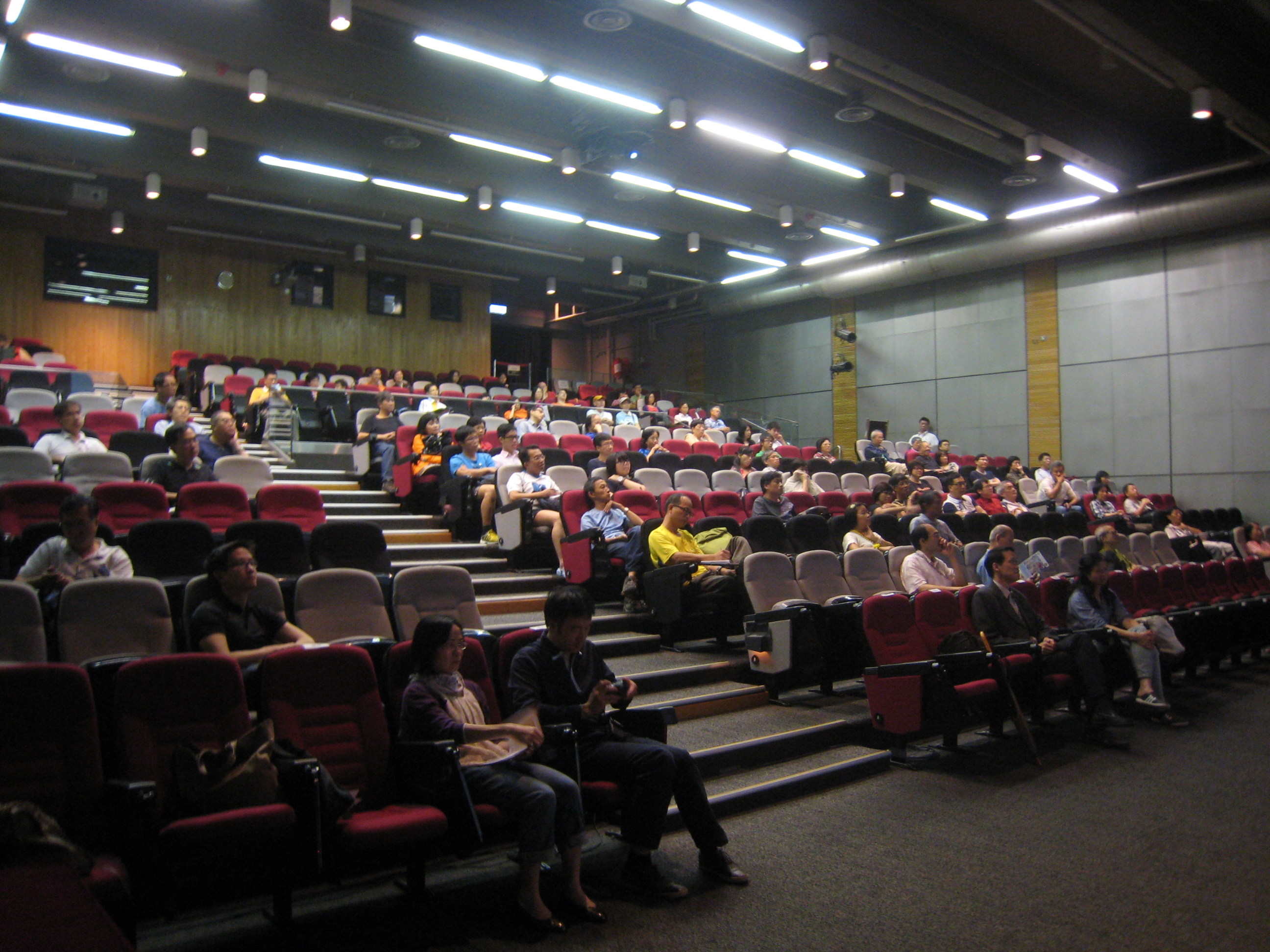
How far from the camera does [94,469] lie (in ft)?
16.9

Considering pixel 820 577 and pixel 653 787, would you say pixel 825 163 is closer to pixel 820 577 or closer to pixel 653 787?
pixel 820 577

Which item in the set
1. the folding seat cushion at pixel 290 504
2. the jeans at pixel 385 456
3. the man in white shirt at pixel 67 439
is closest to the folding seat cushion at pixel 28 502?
the folding seat cushion at pixel 290 504

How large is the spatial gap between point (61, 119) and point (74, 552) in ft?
25.8

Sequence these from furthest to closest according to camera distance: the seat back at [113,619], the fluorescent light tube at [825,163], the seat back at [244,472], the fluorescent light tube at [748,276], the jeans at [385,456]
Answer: the fluorescent light tube at [748,276], the fluorescent light tube at [825,163], the jeans at [385,456], the seat back at [244,472], the seat back at [113,619]

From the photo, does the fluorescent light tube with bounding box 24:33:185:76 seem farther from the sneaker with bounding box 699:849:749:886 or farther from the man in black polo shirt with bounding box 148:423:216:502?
the sneaker with bounding box 699:849:749:886

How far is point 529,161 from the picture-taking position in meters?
10.6

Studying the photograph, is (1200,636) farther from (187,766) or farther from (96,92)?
(96,92)

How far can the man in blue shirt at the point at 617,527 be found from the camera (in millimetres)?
5363

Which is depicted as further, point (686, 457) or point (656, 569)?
point (686, 457)

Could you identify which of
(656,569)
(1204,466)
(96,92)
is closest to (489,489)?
(656,569)

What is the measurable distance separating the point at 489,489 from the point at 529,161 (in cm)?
595

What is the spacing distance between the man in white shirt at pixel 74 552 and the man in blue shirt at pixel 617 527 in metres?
2.79

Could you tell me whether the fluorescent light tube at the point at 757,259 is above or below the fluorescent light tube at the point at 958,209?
above

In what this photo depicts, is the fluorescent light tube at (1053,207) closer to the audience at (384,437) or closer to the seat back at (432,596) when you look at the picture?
the audience at (384,437)
